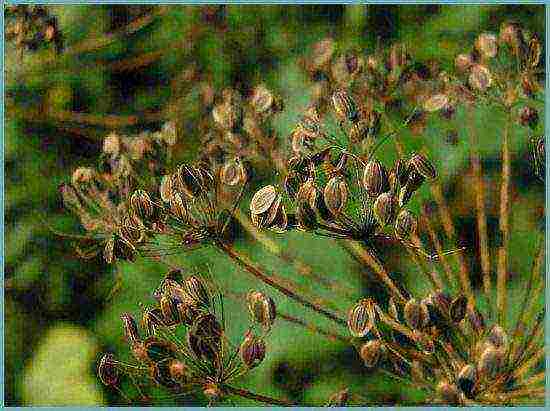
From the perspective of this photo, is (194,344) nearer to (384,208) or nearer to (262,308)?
(262,308)

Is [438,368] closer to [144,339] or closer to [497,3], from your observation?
[144,339]

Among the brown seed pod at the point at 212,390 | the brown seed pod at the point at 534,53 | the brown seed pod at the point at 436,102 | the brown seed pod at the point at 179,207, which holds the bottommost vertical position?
the brown seed pod at the point at 212,390

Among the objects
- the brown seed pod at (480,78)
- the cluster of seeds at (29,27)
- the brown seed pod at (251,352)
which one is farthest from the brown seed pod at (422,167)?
the cluster of seeds at (29,27)

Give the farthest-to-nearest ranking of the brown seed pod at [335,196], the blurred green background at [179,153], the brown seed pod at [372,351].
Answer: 1. the blurred green background at [179,153]
2. the brown seed pod at [372,351]
3. the brown seed pod at [335,196]

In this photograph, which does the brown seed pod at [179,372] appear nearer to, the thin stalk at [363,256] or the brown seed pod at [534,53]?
the thin stalk at [363,256]

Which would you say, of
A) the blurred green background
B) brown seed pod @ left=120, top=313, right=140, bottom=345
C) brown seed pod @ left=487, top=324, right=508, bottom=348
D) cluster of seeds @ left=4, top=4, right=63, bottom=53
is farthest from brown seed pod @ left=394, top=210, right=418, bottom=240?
cluster of seeds @ left=4, top=4, right=63, bottom=53

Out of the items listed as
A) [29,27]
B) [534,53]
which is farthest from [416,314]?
[29,27]

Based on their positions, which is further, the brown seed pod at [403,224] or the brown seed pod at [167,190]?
the brown seed pod at [167,190]
